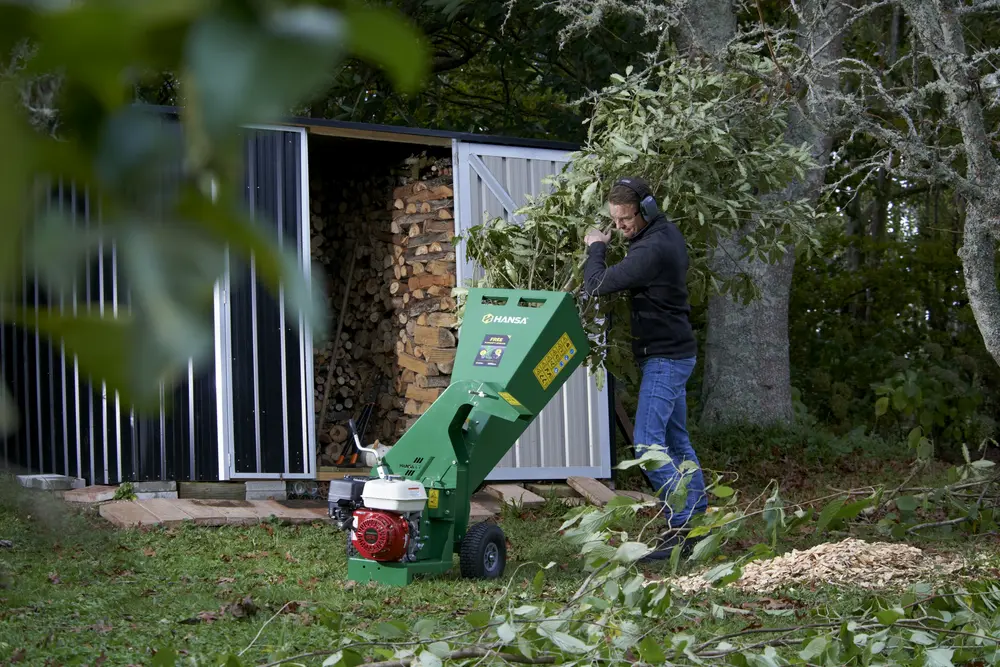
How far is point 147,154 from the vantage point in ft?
1.28

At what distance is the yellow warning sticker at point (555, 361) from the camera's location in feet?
18.1

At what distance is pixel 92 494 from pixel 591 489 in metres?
3.27

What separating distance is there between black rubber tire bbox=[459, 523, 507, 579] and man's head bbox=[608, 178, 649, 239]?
63.3 inches

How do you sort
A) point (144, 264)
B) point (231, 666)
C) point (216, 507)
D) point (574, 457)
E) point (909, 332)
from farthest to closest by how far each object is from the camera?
point (909, 332) → point (574, 457) → point (216, 507) → point (231, 666) → point (144, 264)

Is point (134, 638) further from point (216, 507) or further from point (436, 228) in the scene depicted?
point (436, 228)

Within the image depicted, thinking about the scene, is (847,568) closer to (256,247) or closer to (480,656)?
(480,656)

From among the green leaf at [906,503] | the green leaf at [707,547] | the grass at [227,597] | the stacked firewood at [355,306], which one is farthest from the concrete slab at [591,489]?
the green leaf at [707,547]

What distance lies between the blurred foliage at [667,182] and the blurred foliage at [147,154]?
5.70m

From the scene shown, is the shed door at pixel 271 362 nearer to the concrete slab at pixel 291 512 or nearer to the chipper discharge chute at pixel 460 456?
the concrete slab at pixel 291 512

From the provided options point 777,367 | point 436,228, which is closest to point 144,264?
point 436,228

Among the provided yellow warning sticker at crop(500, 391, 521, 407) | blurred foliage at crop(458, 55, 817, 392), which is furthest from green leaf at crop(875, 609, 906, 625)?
blurred foliage at crop(458, 55, 817, 392)

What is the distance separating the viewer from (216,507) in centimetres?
738

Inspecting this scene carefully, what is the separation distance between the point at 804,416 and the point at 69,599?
A: 7637 mm

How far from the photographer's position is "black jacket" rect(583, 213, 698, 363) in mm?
5805
